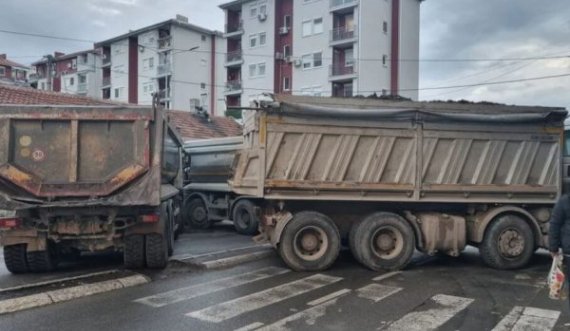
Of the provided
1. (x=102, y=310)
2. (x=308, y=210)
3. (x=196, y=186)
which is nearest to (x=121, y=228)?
(x=102, y=310)

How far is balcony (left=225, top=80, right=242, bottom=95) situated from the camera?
5372 centimetres

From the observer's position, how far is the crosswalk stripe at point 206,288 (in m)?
6.38

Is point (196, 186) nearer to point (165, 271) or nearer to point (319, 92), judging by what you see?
point (165, 271)

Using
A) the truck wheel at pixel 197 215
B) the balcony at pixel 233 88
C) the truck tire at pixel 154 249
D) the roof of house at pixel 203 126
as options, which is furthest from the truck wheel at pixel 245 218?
the balcony at pixel 233 88

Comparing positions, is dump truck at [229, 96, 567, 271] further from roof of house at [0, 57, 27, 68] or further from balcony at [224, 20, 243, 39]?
roof of house at [0, 57, 27, 68]

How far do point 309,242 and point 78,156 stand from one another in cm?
384

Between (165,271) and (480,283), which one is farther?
(165,271)

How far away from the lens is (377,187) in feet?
27.2

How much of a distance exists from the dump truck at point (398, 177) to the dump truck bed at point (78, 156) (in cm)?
181

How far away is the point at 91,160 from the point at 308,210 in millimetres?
3535

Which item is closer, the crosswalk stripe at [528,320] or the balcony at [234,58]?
the crosswalk stripe at [528,320]

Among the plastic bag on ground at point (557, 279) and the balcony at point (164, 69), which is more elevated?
the balcony at point (164, 69)

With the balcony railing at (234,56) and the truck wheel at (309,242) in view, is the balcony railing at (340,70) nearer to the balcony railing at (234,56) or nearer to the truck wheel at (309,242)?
the balcony railing at (234,56)

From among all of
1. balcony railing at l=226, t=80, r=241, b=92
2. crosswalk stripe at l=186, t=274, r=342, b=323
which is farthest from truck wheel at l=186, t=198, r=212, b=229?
Answer: balcony railing at l=226, t=80, r=241, b=92
